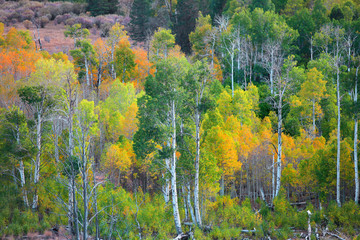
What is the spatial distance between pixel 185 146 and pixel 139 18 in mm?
49855

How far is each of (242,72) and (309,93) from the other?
16.2m

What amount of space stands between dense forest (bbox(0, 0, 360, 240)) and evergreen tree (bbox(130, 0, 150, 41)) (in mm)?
16013

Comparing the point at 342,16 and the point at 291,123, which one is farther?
the point at 342,16

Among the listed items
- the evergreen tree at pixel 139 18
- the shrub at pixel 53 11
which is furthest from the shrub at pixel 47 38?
the shrub at pixel 53 11

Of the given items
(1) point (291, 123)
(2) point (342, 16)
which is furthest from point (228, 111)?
(2) point (342, 16)

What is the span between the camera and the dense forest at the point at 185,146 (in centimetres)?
2298

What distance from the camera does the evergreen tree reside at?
220ft

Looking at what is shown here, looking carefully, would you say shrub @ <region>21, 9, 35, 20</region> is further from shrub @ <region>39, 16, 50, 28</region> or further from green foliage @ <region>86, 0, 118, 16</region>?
green foliage @ <region>86, 0, 118, 16</region>

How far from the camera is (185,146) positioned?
24844 millimetres

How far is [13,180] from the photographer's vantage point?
33094 mm

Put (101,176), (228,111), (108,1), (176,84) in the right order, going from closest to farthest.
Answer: (176,84)
(101,176)
(228,111)
(108,1)

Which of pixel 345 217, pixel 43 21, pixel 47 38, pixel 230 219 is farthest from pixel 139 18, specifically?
pixel 345 217

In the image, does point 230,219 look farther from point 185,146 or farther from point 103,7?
point 103,7

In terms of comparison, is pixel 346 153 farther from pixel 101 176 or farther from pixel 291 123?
pixel 101 176
